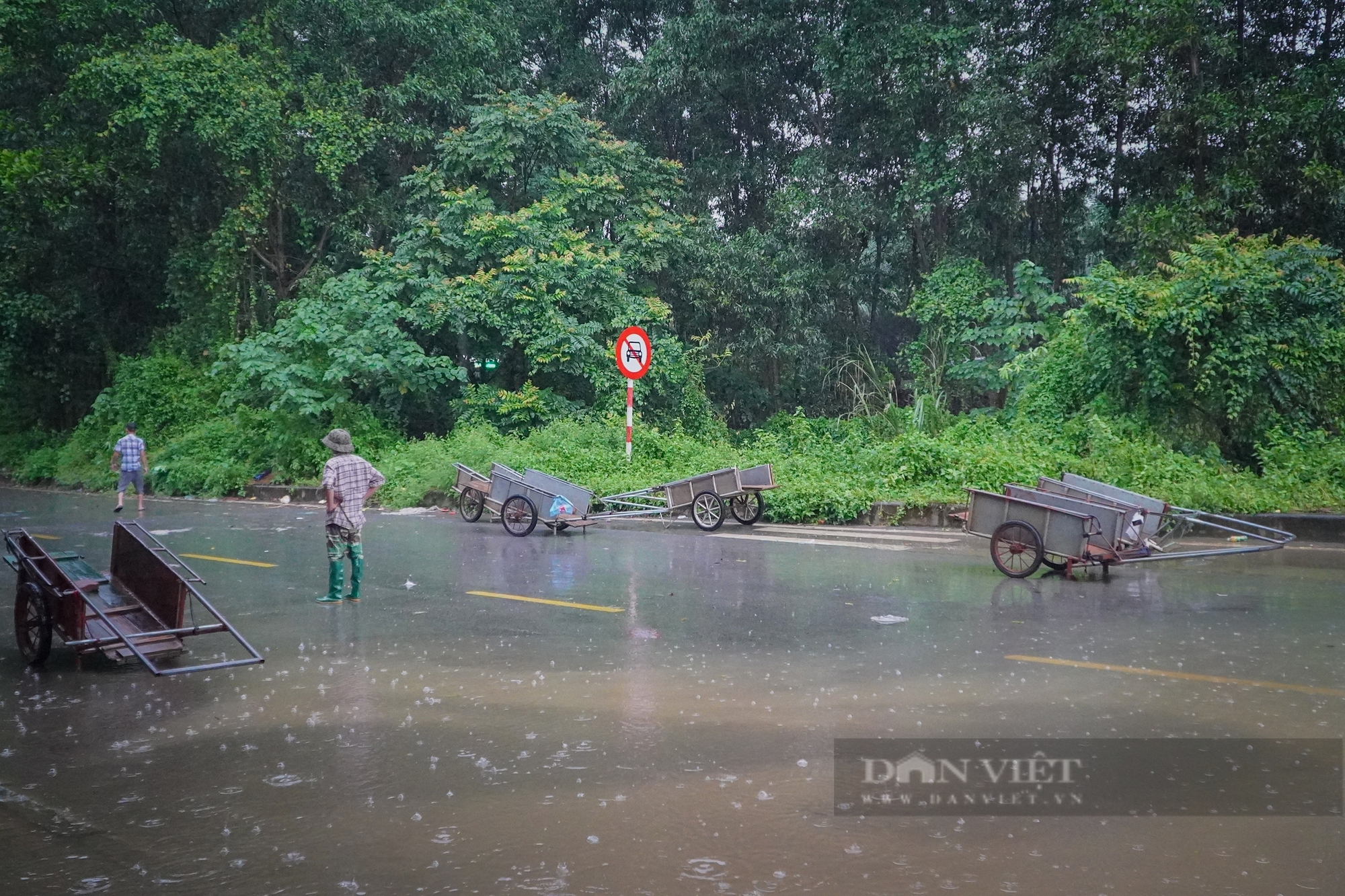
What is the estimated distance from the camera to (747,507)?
16.6 metres

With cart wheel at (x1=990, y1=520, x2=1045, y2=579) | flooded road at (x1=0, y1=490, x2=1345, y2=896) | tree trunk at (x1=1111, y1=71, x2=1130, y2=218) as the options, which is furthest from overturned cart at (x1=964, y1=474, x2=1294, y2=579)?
tree trunk at (x1=1111, y1=71, x2=1130, y2=218)

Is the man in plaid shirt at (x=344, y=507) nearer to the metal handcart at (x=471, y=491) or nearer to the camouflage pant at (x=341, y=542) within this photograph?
the camouflage pant at (x=341, y=542)

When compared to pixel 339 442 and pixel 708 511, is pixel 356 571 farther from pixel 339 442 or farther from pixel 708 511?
pixel 708 511

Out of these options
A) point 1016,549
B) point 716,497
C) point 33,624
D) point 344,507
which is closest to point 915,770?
point 1016,549

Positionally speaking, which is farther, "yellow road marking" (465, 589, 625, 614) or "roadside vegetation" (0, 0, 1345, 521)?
"roadside vegetation" (0, 0, 1345, 521)

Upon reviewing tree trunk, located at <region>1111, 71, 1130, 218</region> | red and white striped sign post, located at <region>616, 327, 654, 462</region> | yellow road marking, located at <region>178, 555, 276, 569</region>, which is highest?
tree trunk, located at <region>1111, 71, 1130, 218</region>

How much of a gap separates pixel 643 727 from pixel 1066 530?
636cm

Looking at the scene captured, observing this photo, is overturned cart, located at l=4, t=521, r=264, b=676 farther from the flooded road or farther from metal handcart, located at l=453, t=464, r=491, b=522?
metal handcart, located at l=453, t=464, r=491, b=522

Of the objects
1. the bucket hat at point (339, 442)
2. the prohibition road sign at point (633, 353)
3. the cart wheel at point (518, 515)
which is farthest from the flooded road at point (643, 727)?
the prohibition road sign at point (633, 353)

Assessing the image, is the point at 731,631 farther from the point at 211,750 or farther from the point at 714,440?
the point at 714,440

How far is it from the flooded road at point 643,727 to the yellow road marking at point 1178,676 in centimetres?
11

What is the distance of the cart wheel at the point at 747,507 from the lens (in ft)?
54.0

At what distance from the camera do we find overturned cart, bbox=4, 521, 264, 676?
756 centimetres

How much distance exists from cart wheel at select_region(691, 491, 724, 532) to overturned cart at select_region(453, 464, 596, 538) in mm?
1561
